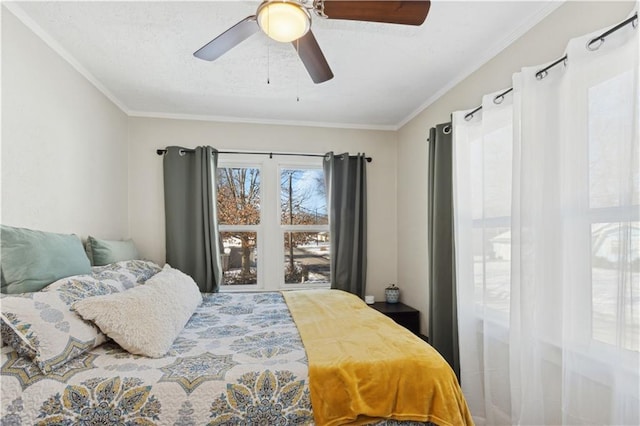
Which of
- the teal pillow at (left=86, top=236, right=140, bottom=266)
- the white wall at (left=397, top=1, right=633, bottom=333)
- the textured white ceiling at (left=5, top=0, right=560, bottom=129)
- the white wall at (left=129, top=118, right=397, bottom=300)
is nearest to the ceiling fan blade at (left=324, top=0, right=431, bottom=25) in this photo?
the textured white ceiling at (left=5, top=0, right=560, bottom=129)

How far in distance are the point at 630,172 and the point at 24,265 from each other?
2650 millimetres

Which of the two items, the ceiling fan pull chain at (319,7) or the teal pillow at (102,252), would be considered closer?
the ceiling fan pull chain at (319,7)

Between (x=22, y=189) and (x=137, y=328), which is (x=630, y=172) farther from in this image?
→ (x=22, y=189)

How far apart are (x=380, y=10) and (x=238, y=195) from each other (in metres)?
2.65

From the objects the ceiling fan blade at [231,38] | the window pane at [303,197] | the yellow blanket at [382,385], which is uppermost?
the ceiling fan blade at [231,38]

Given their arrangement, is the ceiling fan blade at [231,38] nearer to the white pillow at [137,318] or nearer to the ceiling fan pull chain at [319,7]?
the ceiling fan pull chain at [319,7]

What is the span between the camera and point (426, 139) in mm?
3254

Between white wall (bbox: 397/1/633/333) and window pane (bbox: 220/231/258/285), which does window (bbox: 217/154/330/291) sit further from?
white wall (bbox: 397/1/633/333)

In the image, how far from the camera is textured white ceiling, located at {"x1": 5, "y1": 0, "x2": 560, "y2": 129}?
6.22 ft

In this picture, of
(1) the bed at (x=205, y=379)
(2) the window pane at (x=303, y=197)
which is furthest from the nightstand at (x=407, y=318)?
(1) the bed at (x=205, y=379)

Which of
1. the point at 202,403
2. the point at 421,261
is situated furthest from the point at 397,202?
the point at 202,403

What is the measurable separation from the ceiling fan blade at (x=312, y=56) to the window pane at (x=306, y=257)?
206 centimetres

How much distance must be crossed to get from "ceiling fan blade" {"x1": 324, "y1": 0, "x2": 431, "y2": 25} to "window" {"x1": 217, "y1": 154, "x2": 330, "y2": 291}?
7.76ft

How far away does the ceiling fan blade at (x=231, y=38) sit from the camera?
5.12ft
